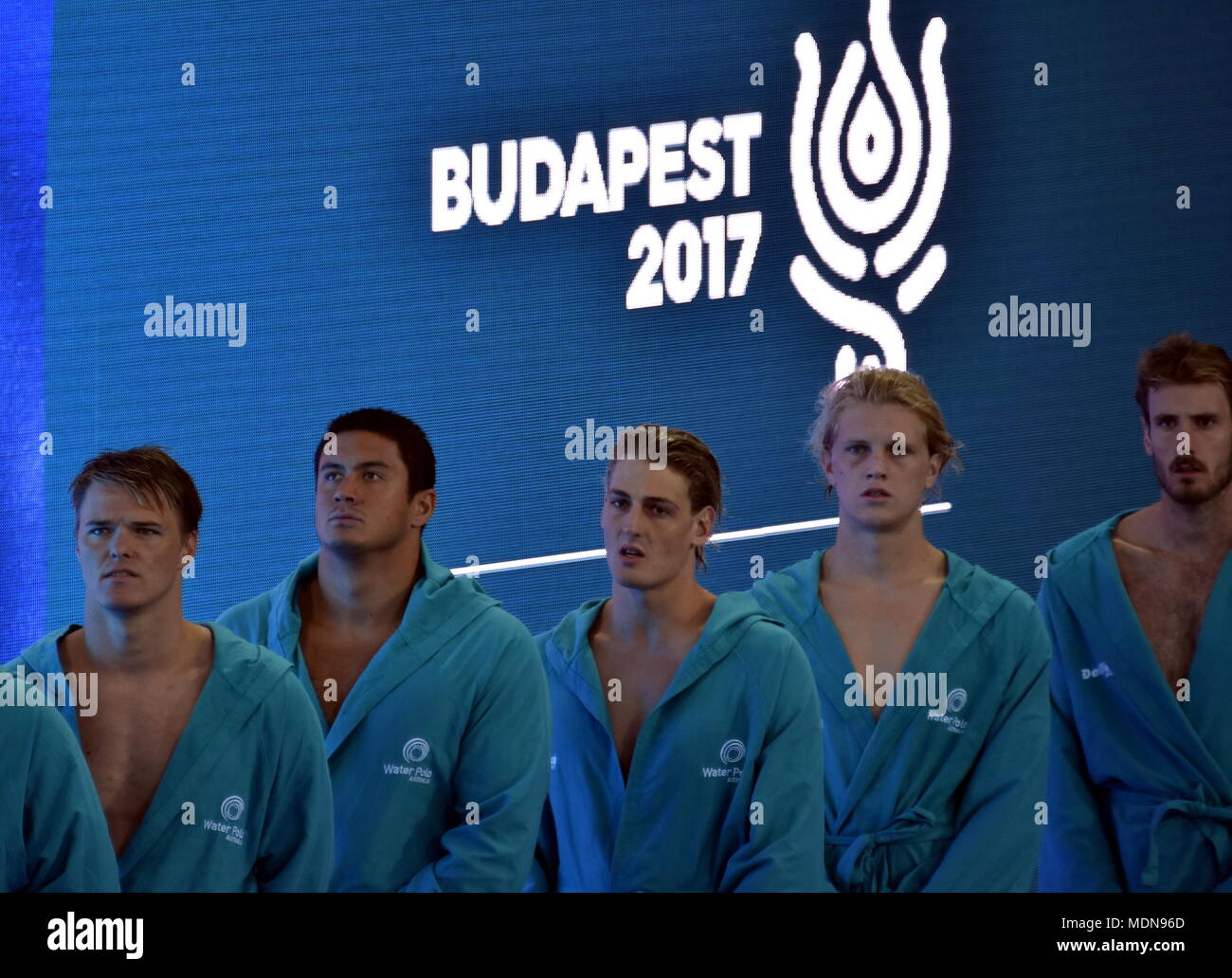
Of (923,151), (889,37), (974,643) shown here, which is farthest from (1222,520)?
(889,37)

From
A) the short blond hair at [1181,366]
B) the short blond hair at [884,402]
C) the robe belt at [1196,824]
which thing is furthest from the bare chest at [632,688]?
the short blond hair at [1181,366]

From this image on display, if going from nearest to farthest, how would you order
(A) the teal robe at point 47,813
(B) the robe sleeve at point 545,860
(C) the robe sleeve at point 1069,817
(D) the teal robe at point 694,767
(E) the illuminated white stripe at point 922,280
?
(A) the teal robe at point 47,813, (D) the teal robe at point 694,767, (B) the robe sleeve at point 545,860, (C) the robe sleeve at point 1069,817, (E) the illuminated white stripe at point 922,280

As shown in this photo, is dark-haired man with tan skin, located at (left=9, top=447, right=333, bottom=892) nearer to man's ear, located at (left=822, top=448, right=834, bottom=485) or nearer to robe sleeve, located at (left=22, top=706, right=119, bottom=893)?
robe sleeve, located at (left=22, top=706, right=119, bottom=893)

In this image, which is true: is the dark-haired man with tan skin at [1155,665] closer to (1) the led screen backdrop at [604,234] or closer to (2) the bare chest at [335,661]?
(1) the led screen backdrop at [604,234]

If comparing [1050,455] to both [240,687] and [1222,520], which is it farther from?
[240,687]

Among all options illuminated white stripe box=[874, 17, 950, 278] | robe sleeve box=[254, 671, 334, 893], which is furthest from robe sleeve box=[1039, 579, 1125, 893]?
robe sleeve box=[254, 671, 334, 893]

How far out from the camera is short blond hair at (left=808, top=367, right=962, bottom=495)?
12.4 ft

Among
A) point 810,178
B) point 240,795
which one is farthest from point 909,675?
point 240,795

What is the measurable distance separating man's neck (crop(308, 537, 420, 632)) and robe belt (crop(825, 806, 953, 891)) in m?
1.00

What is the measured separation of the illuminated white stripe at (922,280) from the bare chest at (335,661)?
52.3 inches

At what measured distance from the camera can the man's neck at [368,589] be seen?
143 inches

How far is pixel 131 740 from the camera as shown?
11.5ft

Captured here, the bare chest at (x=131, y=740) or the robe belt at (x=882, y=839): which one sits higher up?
the bare chest at (x=131, y=740)

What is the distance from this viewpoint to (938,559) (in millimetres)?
3779
